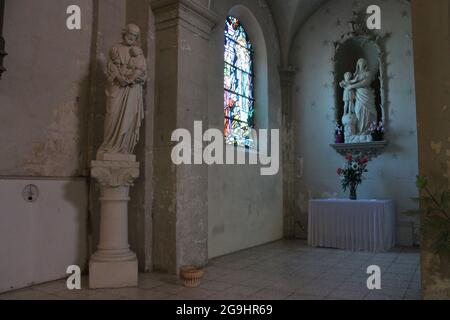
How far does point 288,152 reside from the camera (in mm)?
7820

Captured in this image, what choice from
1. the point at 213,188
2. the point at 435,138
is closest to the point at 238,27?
the point at 213,188

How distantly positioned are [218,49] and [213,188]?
2221mm

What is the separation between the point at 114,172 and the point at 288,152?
462cm

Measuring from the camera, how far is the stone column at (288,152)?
773cm

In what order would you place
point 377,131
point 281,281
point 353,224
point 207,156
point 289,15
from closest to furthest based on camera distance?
point 281,281, point 207,156, point 353,224, point 377,131, point 289,15

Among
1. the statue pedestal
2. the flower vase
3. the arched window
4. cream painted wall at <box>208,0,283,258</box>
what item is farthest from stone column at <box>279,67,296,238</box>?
the statue pedestal

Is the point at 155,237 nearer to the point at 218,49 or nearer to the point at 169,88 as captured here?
the point at 169,88

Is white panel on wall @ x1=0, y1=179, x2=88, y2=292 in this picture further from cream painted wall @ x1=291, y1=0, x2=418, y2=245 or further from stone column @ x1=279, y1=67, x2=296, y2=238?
cream painted wall @ x1=291, y1=0, x2=418, y2=245

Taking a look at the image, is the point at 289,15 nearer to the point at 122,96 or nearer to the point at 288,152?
the point at 288,152

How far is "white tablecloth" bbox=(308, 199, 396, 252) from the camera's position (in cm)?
602

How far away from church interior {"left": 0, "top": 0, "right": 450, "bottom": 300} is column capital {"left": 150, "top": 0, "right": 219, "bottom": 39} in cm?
2

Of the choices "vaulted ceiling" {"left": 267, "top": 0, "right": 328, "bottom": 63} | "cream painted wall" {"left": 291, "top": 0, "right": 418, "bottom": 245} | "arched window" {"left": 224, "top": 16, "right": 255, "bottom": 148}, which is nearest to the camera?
"arched window" {"left": 224, "top": 16, "right": 255, "bottom": 148}

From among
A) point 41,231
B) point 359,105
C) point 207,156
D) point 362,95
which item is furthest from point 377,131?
point 41,231

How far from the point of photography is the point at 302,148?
782 centimetres
